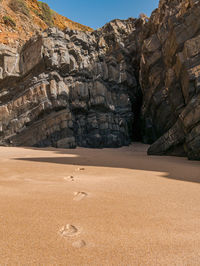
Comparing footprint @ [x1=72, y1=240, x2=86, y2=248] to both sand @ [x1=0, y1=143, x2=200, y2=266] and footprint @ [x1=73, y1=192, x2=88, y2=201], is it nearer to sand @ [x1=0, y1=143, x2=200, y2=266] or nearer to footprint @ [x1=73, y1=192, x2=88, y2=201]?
sand @ [x1=0, y1=143, x2=200, y2=266]

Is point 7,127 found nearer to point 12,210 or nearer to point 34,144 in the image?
point 34,144

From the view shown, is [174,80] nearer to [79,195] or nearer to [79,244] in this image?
[79,195]

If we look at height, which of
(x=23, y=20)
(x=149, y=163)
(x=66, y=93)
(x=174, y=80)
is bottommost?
(x=149, y=163)

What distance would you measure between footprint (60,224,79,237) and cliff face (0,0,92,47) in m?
16.9

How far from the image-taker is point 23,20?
68.9 ft

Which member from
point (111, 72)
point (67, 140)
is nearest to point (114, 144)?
point (67, 140)

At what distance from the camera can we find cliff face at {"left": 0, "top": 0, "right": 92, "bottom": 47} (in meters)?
16.7

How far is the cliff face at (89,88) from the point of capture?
34.6ft

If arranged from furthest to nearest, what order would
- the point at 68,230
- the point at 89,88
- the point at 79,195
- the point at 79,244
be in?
the point at 89,88, the point at 79,195, the point at 68,230, the point at 79,244

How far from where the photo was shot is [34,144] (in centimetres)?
1076

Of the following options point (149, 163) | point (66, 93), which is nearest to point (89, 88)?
point (66, 93)

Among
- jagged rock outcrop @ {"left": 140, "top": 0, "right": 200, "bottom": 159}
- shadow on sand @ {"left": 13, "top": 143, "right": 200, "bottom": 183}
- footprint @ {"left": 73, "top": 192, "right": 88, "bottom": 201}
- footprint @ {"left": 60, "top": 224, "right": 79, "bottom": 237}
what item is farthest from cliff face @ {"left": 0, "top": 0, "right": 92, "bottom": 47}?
footprint @ {"left": 60, "top": 224, "right": 79, "bottom": 237}

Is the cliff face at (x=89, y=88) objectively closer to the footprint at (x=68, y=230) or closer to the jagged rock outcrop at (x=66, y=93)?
the jagged rock outcrop at (x=66, y=93)

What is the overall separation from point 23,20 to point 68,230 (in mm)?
27549
